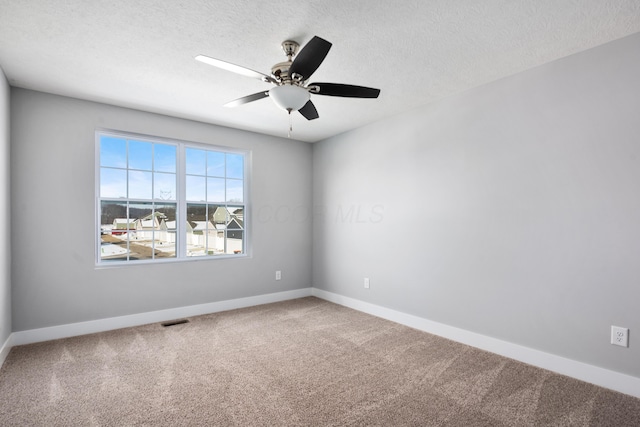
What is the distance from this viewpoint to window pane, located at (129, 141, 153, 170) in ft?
12.5

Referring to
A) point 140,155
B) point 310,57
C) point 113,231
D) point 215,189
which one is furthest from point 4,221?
point 310,57

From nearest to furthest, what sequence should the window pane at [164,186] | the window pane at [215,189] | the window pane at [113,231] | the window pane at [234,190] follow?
the window pane at [113,231]
the window pane at [164,186]
the window pane at [215,189]
the window pane at [234,190]

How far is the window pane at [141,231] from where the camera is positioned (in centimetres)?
376

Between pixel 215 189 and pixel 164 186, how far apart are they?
0.64 metres

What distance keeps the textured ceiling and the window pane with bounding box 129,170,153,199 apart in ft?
2.98

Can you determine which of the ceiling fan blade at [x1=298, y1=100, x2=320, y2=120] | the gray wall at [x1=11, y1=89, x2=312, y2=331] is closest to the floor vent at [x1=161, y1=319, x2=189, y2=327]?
the gray wall at [x1=11, y1=89, x2=312, y2=331]

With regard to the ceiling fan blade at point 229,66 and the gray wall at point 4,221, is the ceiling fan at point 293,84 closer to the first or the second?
the ceiling fan blade at point 229,66

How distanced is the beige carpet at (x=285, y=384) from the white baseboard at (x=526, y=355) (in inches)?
3.0

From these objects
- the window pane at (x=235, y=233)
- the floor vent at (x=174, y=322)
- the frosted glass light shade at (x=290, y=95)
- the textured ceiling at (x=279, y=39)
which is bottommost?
the floor vent at (x=174, y=322)

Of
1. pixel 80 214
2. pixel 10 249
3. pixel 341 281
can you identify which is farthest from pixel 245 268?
pixel 10 249

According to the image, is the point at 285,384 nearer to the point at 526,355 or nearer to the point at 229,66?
the point at 526,355

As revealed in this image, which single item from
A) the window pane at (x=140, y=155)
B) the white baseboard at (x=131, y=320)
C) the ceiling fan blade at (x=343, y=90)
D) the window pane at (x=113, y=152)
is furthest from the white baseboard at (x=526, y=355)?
the window pane at (x=113, y=152)

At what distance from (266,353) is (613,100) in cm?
335

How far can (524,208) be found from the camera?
2.78m
